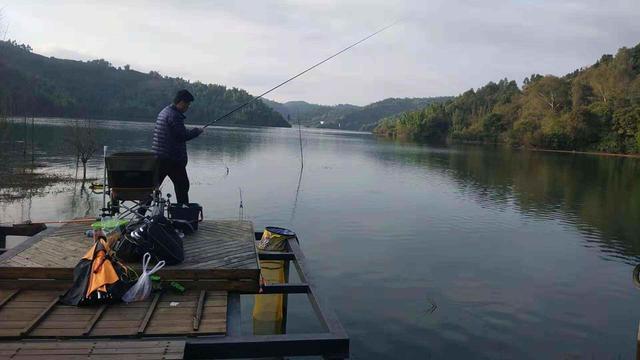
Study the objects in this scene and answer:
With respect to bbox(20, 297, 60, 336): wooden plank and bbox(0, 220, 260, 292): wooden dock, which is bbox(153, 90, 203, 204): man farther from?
bbox(20, 297, 60, 336): wooden plank

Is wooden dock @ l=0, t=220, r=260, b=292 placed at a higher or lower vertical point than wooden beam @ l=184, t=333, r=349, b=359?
higher

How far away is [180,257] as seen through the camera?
Answer: 6.06 metres

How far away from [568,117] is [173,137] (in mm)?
90319

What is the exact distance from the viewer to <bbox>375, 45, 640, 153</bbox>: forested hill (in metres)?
81.1

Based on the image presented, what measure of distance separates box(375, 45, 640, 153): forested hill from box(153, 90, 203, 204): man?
81.3 metres

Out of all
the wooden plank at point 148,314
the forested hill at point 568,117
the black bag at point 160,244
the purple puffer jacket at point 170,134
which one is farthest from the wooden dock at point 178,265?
the forested hill at point 568,117

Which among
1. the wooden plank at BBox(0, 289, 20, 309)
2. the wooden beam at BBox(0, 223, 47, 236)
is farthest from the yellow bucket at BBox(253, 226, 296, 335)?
the wooden plank at BBox(0, 289, 20, 309)

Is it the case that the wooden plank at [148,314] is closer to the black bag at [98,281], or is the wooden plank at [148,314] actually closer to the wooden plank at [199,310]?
the black bag at [98,281]

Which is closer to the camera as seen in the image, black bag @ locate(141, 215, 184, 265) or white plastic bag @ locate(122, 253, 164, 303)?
white plastic bag @ locate(122, 253, 164, 303)

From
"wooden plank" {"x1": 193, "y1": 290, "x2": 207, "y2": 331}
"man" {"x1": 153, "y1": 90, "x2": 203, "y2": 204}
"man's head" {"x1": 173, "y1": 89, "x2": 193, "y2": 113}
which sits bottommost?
"wooden plank" {"x1": 193, "y1": 290, "x2": 207, "y2": 331}

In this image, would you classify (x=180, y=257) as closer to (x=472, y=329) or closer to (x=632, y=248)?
(x=472, y=329)

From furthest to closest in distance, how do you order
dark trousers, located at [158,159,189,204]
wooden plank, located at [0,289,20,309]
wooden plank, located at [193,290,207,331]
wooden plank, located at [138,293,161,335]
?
dark trousers, located at [158,159,189,204] < wooden plank, located at [0,289,20,309] < wooden plank, located at [193,290,207,331] < wooden plank, located at [138,293,161,335]

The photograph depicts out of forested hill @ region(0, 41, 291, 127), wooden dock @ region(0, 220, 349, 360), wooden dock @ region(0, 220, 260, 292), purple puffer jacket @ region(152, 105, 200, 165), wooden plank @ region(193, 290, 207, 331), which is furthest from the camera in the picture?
forested hill @ region(0, 41, 291, 127)

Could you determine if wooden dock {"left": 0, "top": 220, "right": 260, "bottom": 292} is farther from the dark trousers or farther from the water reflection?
the water reflection
